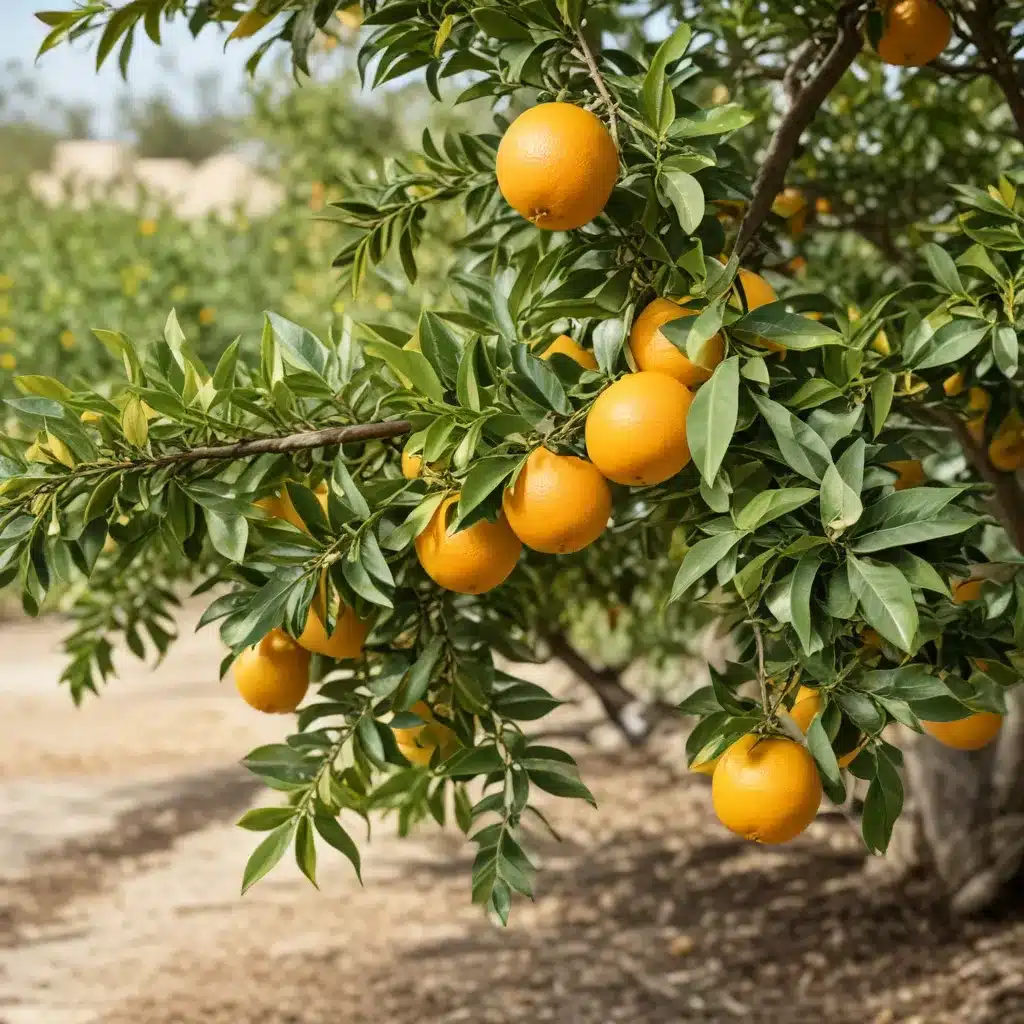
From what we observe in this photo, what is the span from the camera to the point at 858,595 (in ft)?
3.04

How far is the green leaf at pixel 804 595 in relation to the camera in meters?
0.92

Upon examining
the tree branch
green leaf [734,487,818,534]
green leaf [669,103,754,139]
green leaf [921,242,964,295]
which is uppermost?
the tree branch


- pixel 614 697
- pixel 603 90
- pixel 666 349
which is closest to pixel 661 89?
pixel 603 90

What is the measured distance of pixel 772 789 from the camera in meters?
1.02

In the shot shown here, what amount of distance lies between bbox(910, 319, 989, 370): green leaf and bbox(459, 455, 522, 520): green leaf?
48cm

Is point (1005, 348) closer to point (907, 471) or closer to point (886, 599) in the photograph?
point (907, 471)

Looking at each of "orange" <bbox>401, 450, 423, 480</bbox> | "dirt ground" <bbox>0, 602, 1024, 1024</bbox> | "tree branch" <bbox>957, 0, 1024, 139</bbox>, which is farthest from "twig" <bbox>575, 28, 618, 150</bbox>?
"dirt ground" <bbox>0, 602, 1024, 1024</bbox>

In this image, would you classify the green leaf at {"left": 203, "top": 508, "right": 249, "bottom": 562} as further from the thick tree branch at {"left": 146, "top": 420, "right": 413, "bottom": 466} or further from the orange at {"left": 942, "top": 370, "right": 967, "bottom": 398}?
the orange at {"left": 942, "top": 370, "right": 967, "bottom": 398}

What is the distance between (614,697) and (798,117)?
3.62m

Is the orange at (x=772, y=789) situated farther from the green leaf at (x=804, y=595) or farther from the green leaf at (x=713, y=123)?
the green leaf at (x=713, y=123)

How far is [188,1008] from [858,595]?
256 centimetres

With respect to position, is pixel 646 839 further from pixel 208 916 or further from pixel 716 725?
pixel 716 725

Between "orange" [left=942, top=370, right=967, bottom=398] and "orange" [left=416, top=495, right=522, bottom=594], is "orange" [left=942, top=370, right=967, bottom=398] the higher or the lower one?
the higher one

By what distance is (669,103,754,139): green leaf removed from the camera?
3.32 feet
